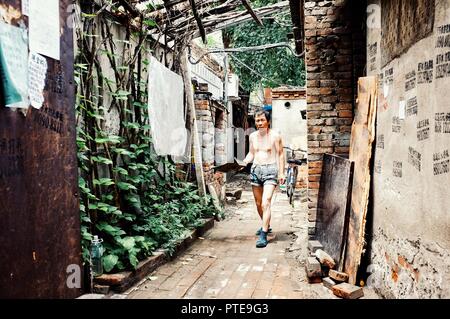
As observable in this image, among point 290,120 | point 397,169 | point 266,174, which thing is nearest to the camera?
point 397,169

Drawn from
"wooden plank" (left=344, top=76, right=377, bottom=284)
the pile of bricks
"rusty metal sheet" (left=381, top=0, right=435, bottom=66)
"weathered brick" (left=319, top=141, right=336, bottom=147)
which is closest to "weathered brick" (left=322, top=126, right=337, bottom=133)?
"weathered brick" (left=319, top=141, right=336, bottom=147)

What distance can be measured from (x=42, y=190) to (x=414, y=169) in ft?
7.50

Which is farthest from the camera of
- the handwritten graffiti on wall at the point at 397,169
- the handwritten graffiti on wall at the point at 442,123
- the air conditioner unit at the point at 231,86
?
the air conditioner unit at the point at 231,86

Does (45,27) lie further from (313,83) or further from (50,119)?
(313,83)

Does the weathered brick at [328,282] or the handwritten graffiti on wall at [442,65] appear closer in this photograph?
the handwritten graffiti on wall at [442,65]

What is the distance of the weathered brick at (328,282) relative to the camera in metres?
3.58

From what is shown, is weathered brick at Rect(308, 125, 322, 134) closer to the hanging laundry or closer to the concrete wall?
the concrete wall

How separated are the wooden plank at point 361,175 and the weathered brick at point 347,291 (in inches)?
5.7

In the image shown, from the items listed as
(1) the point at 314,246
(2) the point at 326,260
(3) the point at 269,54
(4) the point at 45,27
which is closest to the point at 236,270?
(1) the point at 314,246

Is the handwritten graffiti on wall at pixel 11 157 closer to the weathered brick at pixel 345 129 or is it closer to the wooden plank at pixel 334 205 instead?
the wooden plank at pixel 334 205

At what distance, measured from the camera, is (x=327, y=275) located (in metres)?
3.85

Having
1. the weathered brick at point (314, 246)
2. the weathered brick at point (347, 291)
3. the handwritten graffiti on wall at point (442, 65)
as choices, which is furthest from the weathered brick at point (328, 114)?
the handwritten graffiti on wall at point (442, 65)

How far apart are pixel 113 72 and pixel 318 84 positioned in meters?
2.43

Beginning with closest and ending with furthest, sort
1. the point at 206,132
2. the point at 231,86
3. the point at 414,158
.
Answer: the point at 414,158 → the point at 206,132 → the point at 231,86
